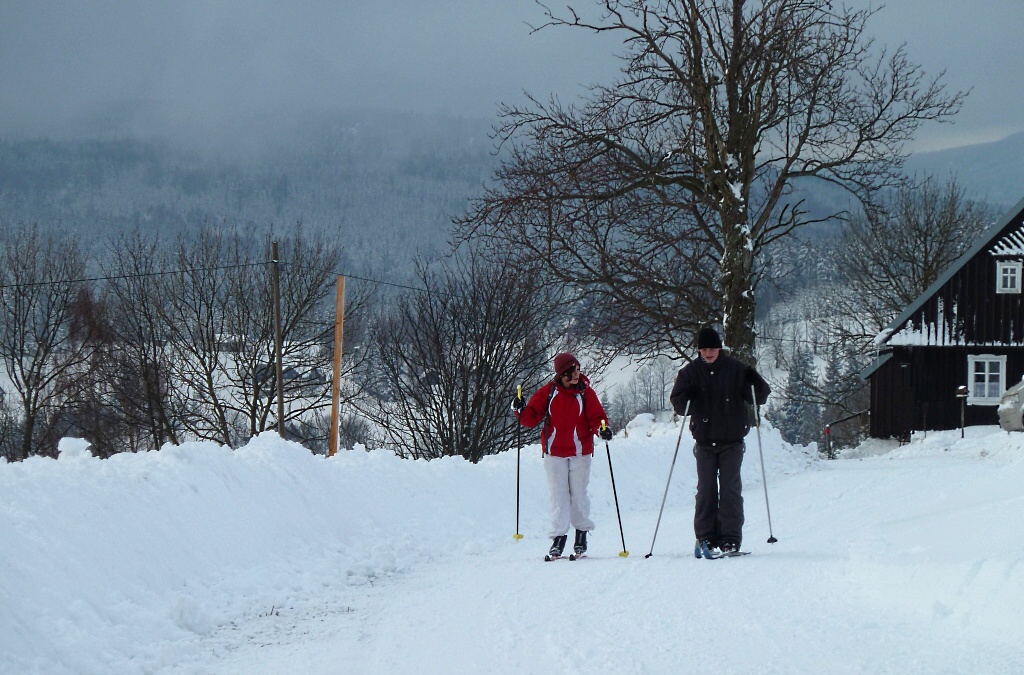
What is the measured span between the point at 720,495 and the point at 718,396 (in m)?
0.88

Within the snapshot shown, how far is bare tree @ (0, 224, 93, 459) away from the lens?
136ft

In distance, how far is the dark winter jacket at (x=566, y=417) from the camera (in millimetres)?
9266

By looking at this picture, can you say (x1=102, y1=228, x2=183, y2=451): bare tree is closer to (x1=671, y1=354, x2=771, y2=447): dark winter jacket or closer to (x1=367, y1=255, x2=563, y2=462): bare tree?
(x1=367, y1=255, x2=563, y2=462): bare tree

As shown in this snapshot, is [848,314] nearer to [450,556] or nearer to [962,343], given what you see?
[962,343]

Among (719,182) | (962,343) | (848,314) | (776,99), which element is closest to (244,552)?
(719,182)

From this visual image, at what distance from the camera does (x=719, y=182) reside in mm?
22328

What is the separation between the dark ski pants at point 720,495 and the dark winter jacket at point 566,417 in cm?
124

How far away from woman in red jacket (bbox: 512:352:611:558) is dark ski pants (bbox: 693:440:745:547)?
1179mm

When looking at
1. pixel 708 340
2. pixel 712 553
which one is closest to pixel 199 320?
pixel 708 340

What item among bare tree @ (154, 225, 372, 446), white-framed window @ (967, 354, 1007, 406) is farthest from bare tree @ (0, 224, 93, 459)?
white-framed window @ (967, 354, 1007, 406)

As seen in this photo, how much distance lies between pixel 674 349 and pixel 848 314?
25.0 m

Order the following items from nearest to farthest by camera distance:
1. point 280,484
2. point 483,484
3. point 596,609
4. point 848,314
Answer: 1. point 596,609
2. point 280,484
3. point 483,484
4. point 848,314

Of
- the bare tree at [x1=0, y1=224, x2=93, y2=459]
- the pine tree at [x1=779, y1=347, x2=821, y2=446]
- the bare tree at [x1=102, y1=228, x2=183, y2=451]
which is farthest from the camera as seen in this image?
the pine tree at [x1=779, y1=347, x2=821, y2=446]

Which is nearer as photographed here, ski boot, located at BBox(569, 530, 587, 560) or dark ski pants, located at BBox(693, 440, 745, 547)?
dark ski pants, located at BBox(693, 440, 745, 547)
